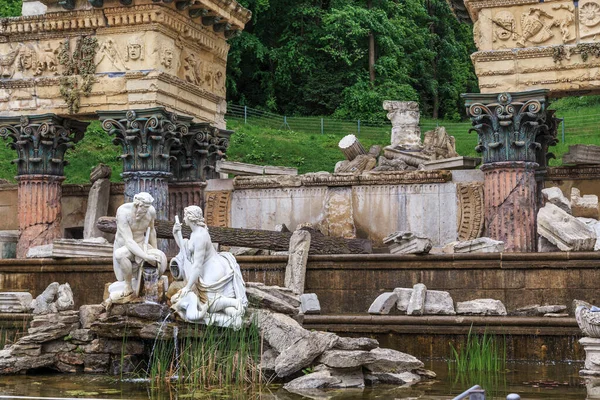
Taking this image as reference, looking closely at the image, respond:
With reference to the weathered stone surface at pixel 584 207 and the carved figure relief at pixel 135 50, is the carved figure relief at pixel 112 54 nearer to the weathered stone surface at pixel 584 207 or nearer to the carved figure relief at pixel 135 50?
the carved figure relief at pixel 135 50

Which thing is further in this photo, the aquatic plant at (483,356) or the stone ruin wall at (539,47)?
the stone ruin wall at (539,47)

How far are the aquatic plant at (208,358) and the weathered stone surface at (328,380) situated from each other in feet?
1.50

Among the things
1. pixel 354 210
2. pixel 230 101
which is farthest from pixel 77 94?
pixel 230 101

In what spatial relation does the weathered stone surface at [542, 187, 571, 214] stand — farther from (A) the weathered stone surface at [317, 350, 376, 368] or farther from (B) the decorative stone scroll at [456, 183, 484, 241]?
(A) the weathered stone surface at [317, 350, 376, 368]

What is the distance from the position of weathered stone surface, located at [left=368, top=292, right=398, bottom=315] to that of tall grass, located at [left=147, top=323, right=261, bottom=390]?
11.5 ft

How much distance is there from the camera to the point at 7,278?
20531 mm

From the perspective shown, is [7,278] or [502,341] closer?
[502,341]

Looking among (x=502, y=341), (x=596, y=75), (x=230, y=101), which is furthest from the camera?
(x=230, y=101)

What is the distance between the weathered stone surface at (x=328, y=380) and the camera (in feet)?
40.0

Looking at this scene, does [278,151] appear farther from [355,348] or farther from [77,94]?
[355,348]

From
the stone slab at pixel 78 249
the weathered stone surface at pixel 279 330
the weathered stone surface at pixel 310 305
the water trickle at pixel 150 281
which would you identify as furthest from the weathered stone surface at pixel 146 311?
the stone slab at pixel 78 249

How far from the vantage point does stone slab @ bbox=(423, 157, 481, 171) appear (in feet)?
74.7

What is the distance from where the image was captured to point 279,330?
43.5 ft

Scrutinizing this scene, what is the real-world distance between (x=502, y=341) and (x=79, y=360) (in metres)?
5.74
